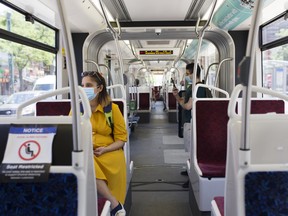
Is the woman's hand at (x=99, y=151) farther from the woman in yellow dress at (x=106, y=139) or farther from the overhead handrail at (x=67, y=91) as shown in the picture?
the overhead handrail at (x=67, y=91)

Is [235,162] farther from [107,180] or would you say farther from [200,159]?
[200,159]

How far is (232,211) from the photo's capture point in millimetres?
1608

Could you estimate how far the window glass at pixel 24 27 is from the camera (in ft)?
12.8

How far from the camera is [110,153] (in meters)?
2.55

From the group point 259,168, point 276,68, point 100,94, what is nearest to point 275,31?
point 276,68

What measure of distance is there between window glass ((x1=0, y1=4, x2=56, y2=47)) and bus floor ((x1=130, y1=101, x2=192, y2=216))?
8.19ft

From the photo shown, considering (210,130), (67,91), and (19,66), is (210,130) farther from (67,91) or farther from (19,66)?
(19,66)

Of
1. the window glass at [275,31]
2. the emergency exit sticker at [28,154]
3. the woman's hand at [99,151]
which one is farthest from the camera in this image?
the window glass at [275,31]

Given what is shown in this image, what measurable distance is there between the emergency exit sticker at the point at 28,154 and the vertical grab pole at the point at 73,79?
0.14m

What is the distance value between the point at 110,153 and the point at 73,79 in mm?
1293

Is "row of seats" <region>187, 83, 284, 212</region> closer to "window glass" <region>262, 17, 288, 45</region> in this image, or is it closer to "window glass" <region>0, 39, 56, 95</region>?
"window glass" <region>262, 17, 288, 45</region>

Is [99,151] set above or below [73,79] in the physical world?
below

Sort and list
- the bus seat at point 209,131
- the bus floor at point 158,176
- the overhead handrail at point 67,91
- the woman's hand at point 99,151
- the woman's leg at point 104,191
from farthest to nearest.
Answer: the bus floor at point 158,176 → the bus seat at point 209,131 → the woman's hand at point 99,151 → the woman's leg at point 104,191 → the overhead handrail at point 67,91

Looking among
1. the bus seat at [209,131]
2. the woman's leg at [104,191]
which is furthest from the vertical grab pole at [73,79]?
the bus seat at [209,131]
